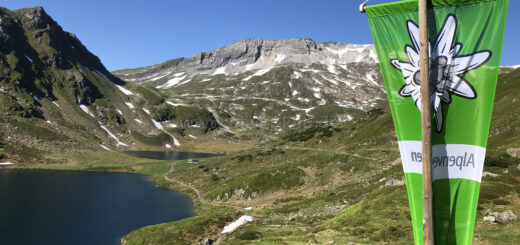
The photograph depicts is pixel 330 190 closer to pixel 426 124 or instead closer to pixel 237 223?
pixel 237 223

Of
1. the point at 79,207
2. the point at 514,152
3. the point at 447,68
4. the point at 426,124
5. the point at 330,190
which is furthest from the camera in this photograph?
the point at 79,207

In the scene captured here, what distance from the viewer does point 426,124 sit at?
263 inches

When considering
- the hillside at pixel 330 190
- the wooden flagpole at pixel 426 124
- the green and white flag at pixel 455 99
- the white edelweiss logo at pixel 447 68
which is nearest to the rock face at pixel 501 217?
the hillside at pixel 330 190

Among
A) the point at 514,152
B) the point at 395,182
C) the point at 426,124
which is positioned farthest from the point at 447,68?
the point at 514,152

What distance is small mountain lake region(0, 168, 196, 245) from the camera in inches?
2514

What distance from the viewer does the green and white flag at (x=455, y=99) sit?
6.54 meters

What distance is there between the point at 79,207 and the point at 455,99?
326 feet

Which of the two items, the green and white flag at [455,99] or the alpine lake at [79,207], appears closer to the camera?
the green and white flag at [455,99]

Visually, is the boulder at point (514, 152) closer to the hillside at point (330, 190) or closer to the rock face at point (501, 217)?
the hillside at point (330, 190)

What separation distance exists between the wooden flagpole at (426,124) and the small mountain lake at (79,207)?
68.0 m

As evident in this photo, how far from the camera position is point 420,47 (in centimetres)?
676

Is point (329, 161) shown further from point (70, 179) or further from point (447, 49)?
point (70, 179)

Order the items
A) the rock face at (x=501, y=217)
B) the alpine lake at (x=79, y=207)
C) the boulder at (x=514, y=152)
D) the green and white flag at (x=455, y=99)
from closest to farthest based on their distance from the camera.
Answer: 1. the green and white flag at (x=455, y=99)
2. the rock face at (x=501, y=217)
3. the boulder at (x=514, y=152)
4. the alpine lake at (x=79, y=207)

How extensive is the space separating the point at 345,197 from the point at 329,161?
35.6m
